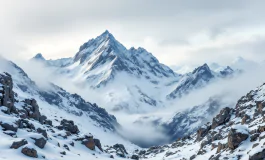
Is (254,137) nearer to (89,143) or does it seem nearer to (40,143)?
(40,143)

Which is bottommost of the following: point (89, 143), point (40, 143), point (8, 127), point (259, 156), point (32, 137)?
point (259, 156)

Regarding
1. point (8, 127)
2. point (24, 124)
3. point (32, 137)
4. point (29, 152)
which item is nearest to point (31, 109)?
point (24, 124)

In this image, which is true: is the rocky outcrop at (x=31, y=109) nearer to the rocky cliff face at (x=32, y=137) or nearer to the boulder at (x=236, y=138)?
the rocky cliff face at (x=32, y=137)

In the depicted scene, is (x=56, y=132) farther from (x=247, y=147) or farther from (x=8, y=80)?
(x=247, y=147)

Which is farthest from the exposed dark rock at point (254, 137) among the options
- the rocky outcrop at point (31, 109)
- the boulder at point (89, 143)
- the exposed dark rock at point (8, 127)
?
the rocky outcrop at point (31, 109)

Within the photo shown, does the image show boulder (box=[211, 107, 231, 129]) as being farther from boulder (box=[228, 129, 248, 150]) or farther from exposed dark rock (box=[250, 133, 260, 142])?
exposed dark rock (box=[250, 133, 260, 142])

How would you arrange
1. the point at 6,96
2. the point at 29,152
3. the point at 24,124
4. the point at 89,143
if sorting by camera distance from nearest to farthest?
the point at 29,152
the point at 24,124
the point at 6,96
the point at 89,143

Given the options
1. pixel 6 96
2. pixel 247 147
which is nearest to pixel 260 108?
pixel 247 147

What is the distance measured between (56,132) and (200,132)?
9159 cm

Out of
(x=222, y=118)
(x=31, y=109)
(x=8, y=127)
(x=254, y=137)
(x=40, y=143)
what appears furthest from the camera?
(x=222, y=118)

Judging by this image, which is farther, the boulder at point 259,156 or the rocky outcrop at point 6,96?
the rocky outcrop at point 6,96

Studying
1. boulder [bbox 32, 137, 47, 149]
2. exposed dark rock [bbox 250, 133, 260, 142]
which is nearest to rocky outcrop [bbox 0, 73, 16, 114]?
boulder [bbox 32, 137, 47, 149]

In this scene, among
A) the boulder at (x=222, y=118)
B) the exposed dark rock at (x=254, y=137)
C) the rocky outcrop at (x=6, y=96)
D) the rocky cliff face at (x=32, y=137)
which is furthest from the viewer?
the boulder at (x=222, y=118)

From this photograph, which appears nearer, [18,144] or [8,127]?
[18,144]
